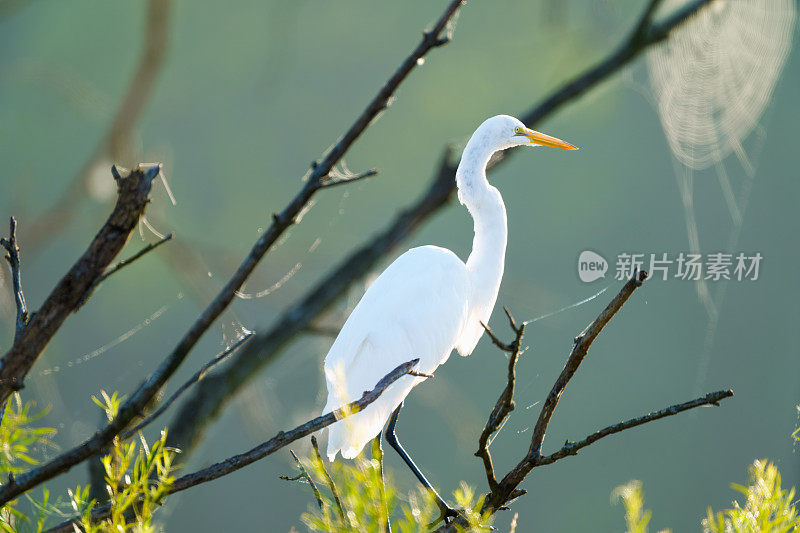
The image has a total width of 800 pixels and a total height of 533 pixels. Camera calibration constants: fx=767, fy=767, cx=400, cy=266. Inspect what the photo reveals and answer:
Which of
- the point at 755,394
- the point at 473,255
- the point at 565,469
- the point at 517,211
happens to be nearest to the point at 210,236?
the point at 517,211

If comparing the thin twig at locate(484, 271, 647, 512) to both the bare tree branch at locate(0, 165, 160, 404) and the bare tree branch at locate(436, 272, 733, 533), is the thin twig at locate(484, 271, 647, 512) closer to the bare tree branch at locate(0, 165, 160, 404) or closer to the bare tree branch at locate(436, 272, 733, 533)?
the bare tree branch at locate(436, 272, 733, 533)

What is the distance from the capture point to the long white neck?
1160mm

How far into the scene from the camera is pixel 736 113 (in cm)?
349

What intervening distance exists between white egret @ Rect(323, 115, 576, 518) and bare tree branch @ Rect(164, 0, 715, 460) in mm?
383

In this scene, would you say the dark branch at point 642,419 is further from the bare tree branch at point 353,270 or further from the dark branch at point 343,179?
the bare tree branch at point 353,270

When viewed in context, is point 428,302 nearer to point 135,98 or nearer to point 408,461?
point 408,461

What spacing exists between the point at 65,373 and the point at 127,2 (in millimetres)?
5000

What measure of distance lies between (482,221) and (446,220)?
222 inches

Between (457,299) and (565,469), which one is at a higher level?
(457,299)

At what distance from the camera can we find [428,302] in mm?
1215

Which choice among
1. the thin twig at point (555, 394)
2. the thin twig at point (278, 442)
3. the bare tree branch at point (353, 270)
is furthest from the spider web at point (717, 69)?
the thin twig at point (278, 442)

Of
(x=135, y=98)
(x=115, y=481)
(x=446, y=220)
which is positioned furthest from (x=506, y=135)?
(x=446, y=220)

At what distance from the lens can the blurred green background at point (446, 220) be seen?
6203mm

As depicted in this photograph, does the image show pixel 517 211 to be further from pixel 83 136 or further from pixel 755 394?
pixel 83 136
